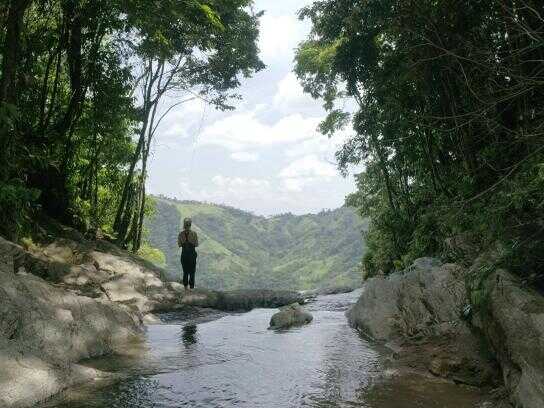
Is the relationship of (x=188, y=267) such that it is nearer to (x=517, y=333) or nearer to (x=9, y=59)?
(x=9, y=59)

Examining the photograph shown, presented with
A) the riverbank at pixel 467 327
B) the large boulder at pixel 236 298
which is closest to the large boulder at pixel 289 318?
the riverbank at pixel 467 327

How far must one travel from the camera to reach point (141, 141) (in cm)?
2252

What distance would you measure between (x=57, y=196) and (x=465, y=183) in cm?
1554

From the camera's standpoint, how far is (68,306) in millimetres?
8469

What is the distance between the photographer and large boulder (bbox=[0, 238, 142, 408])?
5285 millimetres

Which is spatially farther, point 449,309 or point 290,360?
point 449,309

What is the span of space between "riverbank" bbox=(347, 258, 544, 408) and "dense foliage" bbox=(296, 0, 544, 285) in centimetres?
68

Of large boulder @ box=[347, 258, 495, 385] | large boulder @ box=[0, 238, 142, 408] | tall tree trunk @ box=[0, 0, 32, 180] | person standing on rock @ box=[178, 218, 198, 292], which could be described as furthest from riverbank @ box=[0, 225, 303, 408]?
large boulder @ box=[347, 258, 495, 385]

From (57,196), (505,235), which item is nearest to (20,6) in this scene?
(57,196)

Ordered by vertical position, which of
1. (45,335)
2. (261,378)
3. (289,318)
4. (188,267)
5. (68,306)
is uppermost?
(188,267)

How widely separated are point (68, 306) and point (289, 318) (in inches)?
254

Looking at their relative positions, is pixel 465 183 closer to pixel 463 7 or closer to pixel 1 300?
pixel 463 7

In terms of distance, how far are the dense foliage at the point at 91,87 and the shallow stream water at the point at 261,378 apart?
478cm

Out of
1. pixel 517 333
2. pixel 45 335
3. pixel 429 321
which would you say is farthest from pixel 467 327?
pixel 45 335
